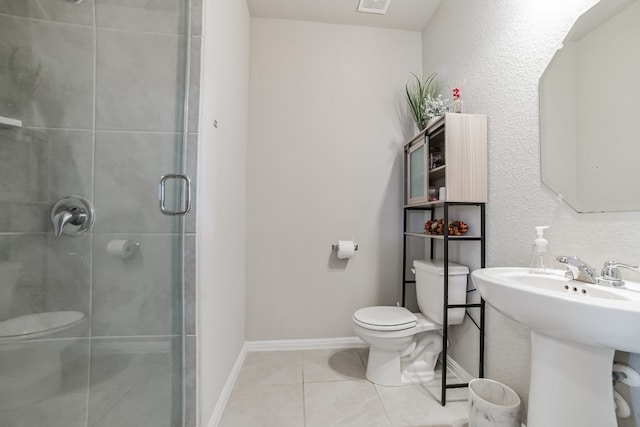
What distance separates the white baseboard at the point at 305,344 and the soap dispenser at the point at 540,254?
139 cm

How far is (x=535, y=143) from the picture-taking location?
3.91ft

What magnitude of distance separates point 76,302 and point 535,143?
1967 millimetres

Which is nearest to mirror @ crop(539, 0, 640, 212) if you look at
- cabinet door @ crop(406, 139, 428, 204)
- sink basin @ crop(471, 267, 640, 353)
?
sink basin @ crop(471, 267, 640, 353)

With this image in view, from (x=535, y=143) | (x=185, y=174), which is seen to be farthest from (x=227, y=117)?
(x=535, y=143)

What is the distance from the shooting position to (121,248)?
0.95m

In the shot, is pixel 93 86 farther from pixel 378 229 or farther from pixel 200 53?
pixel 378 229

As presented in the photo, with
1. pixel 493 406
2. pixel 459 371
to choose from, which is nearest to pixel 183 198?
pixel 493 406

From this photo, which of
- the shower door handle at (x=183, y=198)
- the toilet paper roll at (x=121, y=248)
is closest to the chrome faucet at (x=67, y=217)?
the toilet paper roll at (x=121, y=248)

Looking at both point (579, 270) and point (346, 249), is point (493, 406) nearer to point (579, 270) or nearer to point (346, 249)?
point (579, 270)

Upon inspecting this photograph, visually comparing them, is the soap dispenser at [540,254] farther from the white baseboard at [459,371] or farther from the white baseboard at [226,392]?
the white baseboard at [226,392]

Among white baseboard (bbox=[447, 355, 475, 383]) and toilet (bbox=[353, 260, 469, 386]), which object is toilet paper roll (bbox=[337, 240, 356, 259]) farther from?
white baseboard (bbox=[447, 355, 475, 383])

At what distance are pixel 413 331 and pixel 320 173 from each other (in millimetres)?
1283

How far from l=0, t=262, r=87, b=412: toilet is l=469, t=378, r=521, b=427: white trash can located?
5.28 ft

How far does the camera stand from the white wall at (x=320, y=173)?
204 cm
